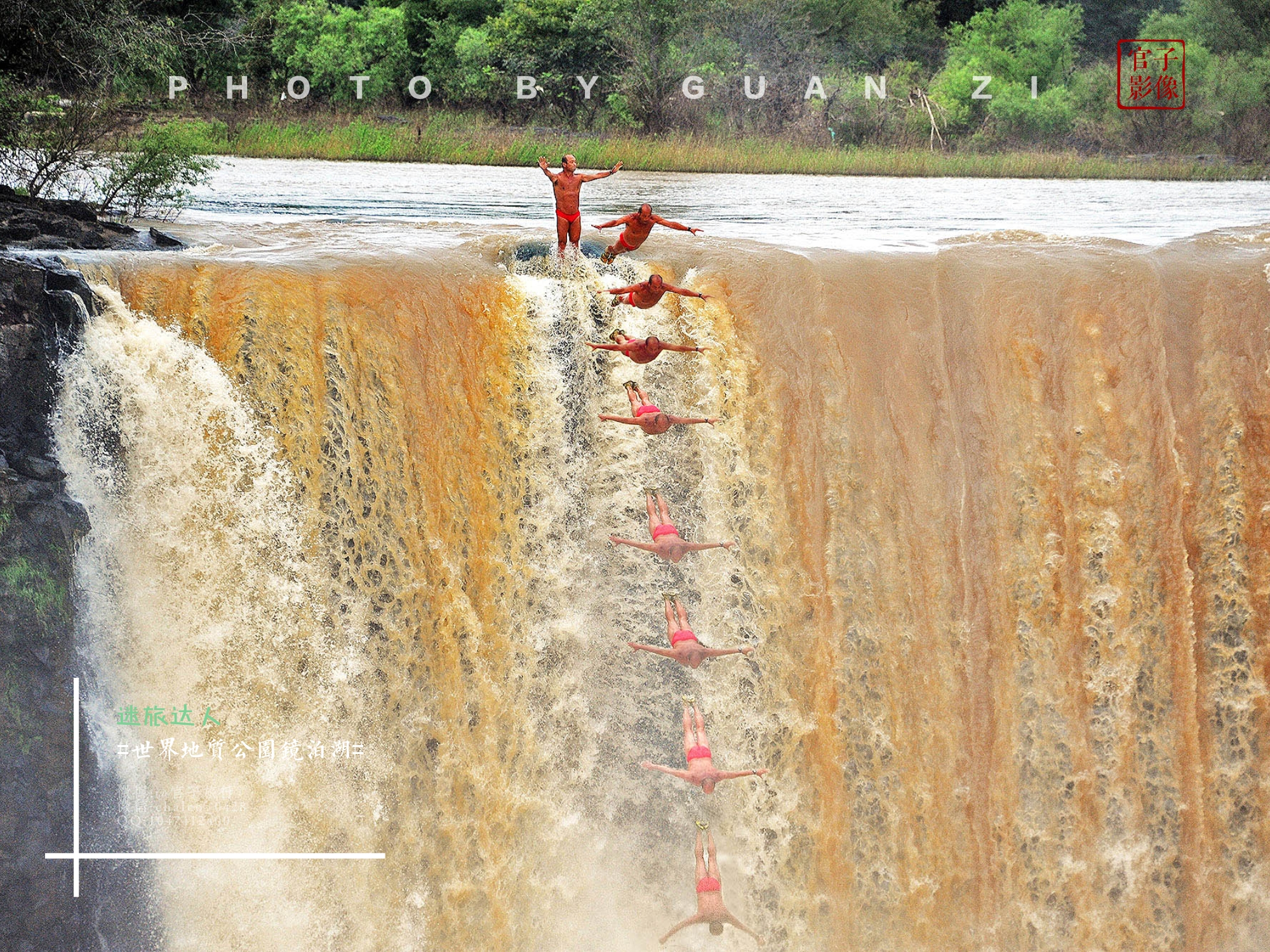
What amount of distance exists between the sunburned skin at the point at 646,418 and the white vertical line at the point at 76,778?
3270mm

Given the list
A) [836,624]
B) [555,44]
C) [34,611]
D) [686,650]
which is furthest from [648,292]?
[555,44]

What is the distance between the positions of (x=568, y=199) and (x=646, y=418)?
183cm

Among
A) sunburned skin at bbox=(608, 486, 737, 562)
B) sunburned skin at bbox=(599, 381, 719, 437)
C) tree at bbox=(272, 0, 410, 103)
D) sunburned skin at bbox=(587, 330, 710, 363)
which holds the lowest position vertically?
sunburned skin at bbox=(608, 486, 737, 562)

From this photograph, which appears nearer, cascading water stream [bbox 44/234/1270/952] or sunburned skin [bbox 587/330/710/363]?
sunburned skin [bbox 587/330/710/363]

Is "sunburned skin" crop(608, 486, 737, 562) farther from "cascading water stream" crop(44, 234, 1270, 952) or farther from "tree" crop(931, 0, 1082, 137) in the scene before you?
"tree" crop(931, 0, 1082, 137)

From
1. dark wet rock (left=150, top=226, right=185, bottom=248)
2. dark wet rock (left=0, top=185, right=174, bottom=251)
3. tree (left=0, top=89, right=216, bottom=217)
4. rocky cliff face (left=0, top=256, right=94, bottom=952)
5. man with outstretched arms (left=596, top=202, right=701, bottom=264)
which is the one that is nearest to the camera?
rocky cliff face (left=0, top=256, right=94, bottom=952)

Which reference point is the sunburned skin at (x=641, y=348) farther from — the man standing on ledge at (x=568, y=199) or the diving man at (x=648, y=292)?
the man standing on ledge at (x=568, y=199)

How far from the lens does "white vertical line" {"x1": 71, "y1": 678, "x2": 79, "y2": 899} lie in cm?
586

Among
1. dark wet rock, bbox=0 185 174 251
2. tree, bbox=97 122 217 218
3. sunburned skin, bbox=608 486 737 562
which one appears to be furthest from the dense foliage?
sunburned skin, bbox=608 486 737 562

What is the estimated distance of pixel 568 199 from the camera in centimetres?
681

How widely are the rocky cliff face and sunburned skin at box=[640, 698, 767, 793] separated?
321 centimetres

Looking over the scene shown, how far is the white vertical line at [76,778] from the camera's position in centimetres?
586

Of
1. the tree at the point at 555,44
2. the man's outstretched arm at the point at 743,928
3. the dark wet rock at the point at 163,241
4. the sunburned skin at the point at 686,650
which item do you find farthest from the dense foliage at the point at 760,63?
the man's outstretched arm at the point at 743,928

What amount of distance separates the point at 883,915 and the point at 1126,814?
5.15ft
